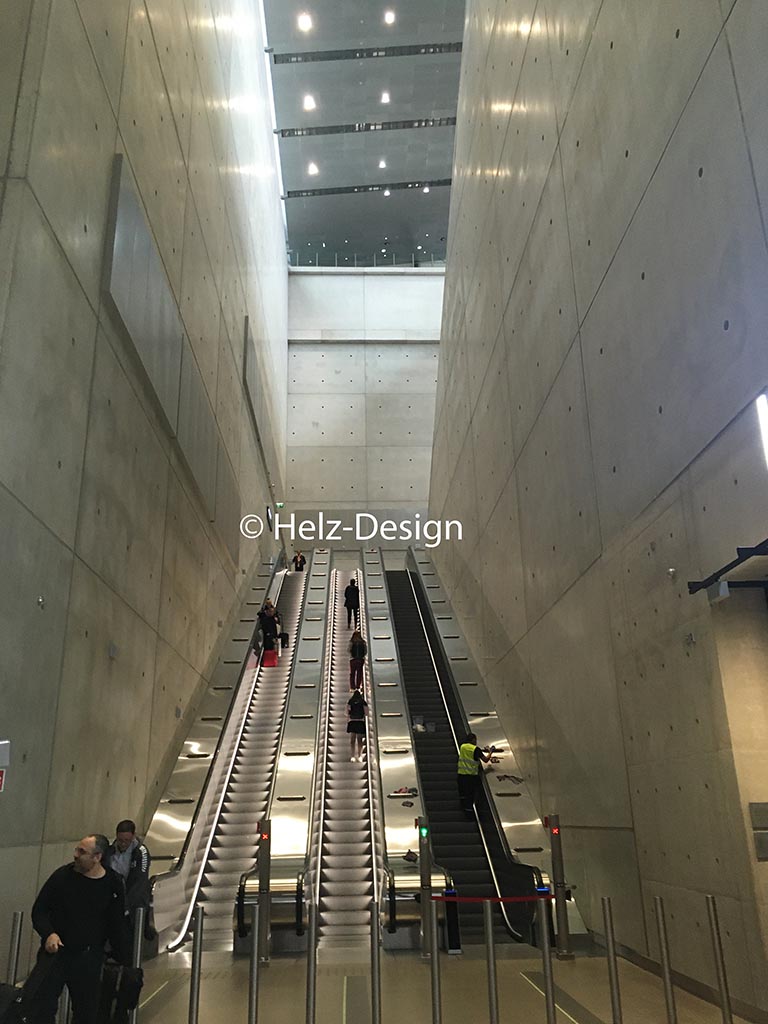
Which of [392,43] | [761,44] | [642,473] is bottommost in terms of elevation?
[642,473]

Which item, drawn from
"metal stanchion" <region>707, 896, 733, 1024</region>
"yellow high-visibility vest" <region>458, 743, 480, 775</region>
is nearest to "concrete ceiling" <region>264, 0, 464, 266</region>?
"yellow high-visibility vest" <region>458, 743, 480, 775</region>

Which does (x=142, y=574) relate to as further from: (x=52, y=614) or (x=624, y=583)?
(x=624, y=583)

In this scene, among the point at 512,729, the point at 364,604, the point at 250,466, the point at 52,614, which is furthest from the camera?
the point at 250,466

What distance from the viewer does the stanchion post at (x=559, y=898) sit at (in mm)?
7762

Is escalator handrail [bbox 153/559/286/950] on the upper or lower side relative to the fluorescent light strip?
lower

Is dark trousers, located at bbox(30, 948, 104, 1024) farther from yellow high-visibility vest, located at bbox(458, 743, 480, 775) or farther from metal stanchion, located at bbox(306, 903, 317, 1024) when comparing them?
yellow high-visibility vest, located at bbox(458, 743, 480, 775)

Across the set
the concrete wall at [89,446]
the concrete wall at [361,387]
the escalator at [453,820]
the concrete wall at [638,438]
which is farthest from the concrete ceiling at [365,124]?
the escalator at [453,820]

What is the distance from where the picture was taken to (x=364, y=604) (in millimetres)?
20297

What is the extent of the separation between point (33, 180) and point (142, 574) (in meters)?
5.02

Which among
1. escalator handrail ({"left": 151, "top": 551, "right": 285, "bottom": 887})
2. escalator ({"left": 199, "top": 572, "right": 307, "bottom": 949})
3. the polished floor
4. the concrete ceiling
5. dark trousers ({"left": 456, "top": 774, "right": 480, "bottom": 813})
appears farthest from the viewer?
the concrete ceiling

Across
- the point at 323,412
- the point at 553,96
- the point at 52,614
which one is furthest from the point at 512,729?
the point at 323,412

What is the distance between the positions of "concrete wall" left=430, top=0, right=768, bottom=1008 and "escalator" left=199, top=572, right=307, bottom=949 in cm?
388

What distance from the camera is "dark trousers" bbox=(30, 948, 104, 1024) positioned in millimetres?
4305

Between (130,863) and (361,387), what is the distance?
26.3 meters
